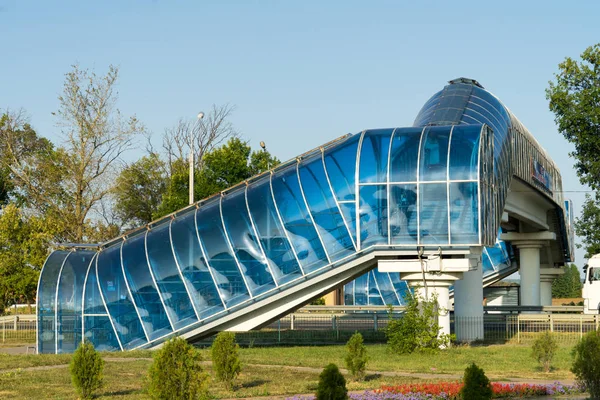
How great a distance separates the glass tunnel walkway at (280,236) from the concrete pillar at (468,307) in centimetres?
355

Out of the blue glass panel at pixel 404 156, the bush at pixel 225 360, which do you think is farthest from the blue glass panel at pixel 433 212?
the bush at pixel 225 360

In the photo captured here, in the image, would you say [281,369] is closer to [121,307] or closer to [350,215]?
[350,215]

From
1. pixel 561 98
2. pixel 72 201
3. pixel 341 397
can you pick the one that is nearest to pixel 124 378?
pixel 341 397

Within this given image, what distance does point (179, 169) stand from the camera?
2904 inches

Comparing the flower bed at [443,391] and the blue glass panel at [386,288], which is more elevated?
the blue glass panel at [386,288]

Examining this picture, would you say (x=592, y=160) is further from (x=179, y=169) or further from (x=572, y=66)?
(x=179, y=169)

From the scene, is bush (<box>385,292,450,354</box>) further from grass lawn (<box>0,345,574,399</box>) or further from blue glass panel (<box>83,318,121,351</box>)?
blue glass panel (<box>83,318,121,351</box>)

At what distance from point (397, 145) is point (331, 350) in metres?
7.25

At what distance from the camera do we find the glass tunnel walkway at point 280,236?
3064 centimetres

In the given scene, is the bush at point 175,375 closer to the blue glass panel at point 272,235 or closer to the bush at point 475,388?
the bush at point 475,388

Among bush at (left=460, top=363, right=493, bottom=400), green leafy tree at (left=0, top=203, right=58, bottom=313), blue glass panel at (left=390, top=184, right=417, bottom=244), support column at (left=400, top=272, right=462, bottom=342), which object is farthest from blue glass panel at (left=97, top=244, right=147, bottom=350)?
bush at (left=460, top=363, right=493, bottom=400)

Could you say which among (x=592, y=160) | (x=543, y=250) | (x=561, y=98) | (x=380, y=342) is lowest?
(x=380, y=342)

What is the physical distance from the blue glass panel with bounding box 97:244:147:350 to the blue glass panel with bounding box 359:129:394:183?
896cm

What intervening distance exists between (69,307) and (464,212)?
45.1 ft
